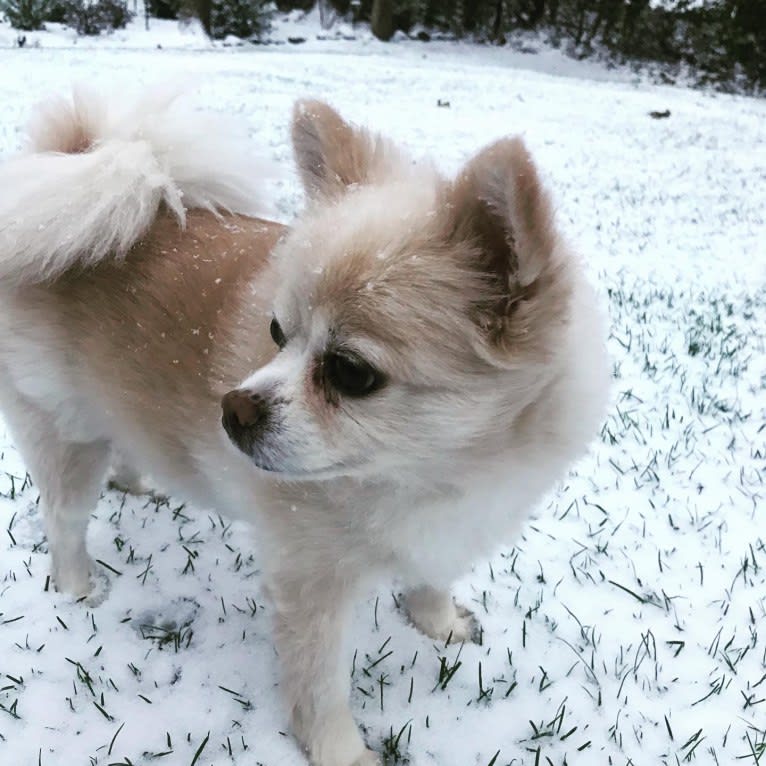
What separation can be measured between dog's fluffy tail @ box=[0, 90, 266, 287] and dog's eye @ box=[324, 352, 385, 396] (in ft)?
3.10

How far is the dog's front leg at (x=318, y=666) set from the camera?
1792 millimetres

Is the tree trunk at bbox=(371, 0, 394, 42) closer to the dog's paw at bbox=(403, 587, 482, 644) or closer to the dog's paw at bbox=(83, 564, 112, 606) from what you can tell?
the dog's paw at bbox=(83, 564, 112, 606)

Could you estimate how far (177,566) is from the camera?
256 centimetres

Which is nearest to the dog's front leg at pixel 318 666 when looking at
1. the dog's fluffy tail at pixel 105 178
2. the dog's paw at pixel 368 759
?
the dog's paw at pixel 368 759

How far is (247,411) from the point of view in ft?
4.95

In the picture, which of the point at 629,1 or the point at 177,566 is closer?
the point at 177,566

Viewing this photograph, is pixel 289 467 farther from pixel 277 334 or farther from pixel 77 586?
pixel 77 586

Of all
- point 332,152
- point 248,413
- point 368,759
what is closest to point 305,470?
point 248,413

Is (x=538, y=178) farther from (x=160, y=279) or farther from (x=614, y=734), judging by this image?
(x=614, y=734)

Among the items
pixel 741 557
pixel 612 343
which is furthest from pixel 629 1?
pixel 741 557

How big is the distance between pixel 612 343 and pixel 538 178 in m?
3.40

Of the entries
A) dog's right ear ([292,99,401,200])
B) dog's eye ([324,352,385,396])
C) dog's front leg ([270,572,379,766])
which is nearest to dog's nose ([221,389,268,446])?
dog's eye ([324,352,385,396])

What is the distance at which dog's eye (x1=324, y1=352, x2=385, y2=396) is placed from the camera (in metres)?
1.45

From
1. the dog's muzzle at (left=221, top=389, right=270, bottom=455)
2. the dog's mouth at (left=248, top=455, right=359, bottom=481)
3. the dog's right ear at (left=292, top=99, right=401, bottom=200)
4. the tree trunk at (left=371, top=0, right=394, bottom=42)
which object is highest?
the dog's right ear at (left=292, top=99, right=401, bottom=200)
